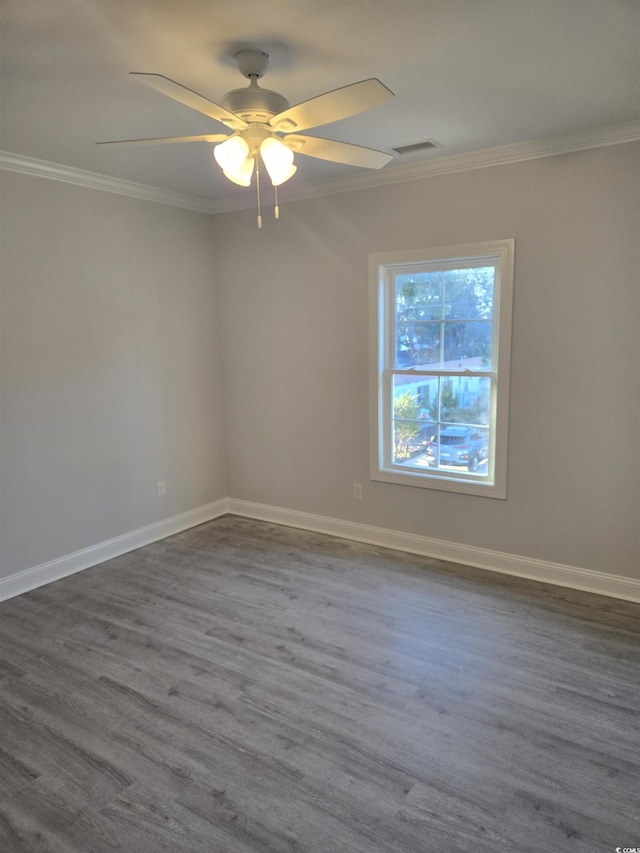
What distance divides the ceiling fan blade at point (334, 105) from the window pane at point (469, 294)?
180cm

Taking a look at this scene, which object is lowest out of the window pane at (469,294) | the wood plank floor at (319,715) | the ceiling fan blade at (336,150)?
the wood plank floor at (319,715)

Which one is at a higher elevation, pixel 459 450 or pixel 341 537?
pixel 459 450

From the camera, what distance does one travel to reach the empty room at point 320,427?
73.5 inches

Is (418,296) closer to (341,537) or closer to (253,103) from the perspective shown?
(341,537)

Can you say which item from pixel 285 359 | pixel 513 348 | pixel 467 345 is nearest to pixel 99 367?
pixel 285 359

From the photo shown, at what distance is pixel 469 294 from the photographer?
3500 mm

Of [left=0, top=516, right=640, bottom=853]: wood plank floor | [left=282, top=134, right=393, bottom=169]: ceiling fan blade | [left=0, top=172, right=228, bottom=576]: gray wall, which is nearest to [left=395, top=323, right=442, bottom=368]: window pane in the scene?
[left=0, top=516, right=640, bottom=853]: wood plank floor

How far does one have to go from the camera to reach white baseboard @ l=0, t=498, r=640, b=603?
10.8 feet

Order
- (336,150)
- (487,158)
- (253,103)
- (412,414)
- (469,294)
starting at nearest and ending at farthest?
(253,103)
(336,150)
(487,158)
(469,294)
(412,414)

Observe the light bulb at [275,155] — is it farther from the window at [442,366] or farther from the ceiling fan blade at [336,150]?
the window at [442,366]

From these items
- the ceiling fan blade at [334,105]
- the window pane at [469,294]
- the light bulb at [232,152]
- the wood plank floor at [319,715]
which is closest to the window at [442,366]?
the window pane at [469,294]

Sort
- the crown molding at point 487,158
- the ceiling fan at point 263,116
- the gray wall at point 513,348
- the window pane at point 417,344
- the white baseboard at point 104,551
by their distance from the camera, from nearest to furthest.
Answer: the ceiling fan at point 263,116
the crown molding at point 487,158
the gray wall at point 513,348
the white baseboard at point 104,551
the window pane at point 417,344

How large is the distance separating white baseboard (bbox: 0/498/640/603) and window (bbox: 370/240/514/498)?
0.43 metres

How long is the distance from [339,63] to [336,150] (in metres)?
0.30
